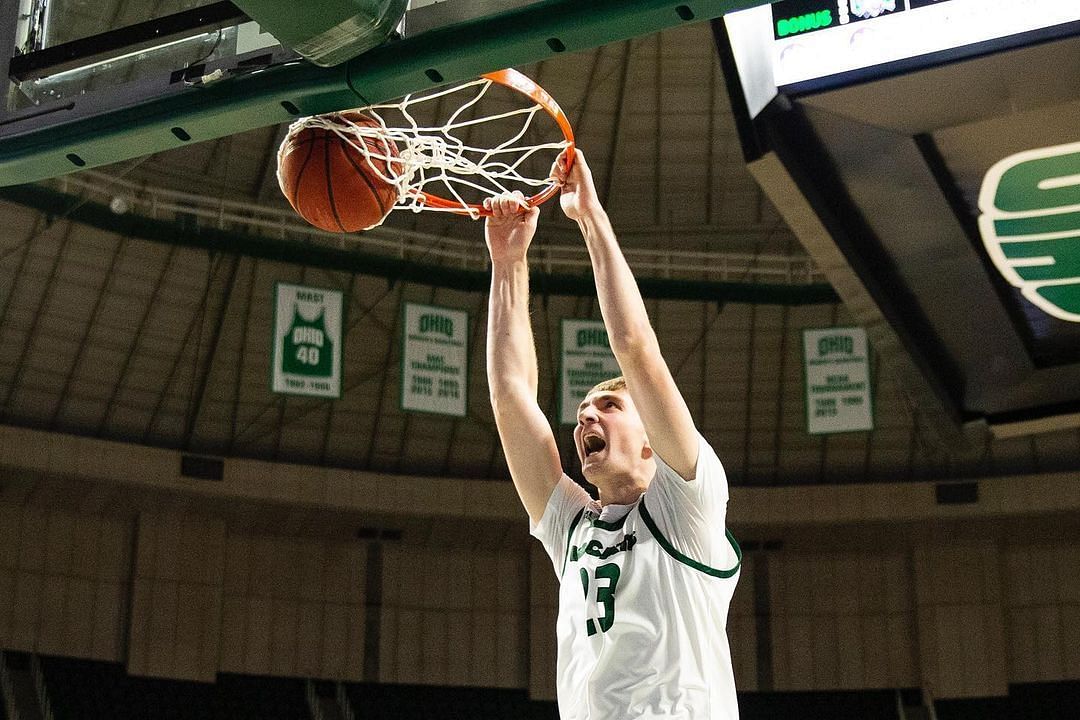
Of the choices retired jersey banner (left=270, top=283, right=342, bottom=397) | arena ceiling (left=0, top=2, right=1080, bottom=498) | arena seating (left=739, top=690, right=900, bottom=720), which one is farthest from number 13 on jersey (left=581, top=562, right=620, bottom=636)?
arena seating (left=739, top=690, right=900, bottom=720)

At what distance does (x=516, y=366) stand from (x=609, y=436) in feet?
2.72

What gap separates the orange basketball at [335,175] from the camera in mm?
6410

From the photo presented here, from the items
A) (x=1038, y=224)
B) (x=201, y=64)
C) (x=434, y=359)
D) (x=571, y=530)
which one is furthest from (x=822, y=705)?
(x=201, y=64)

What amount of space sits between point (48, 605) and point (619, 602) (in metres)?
23.4

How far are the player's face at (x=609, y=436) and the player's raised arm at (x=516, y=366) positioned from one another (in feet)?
1.01

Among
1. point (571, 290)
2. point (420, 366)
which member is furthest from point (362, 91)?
point (571, 290)

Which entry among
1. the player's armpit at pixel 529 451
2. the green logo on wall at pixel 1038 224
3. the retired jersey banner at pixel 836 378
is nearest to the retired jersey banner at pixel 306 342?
the retired jersey banner at pixel 836 378

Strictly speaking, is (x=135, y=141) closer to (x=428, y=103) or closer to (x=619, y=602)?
(x=619, y=602)

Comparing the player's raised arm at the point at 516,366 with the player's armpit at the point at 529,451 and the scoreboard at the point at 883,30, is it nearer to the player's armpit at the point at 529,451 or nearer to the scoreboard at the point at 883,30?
the player's armpit at the point at 529,451

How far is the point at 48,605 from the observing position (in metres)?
26.3

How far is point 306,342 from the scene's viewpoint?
835 inches

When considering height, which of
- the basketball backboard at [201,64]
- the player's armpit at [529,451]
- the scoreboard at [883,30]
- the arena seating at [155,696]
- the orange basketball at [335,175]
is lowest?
the arena seating at [155,696]

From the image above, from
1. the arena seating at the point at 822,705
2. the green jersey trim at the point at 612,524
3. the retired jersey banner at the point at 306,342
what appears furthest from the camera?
the arena seating at the point at 822,705

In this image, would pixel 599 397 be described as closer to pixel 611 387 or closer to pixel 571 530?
pixel 611 387
